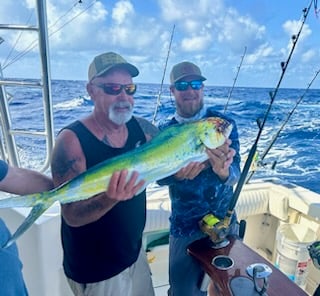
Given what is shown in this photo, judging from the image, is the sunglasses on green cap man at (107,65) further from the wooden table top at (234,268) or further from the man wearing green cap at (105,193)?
the wooden table top at (234,268)

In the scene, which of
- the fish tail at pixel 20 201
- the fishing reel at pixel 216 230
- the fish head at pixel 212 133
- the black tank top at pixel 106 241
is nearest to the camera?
the fish tail at pixel 20 201

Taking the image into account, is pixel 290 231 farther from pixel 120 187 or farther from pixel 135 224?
pixel 120 187

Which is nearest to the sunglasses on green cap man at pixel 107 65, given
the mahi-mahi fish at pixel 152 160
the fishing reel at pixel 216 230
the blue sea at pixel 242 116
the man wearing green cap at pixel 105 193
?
the man wearing green cap at pixel 105 193

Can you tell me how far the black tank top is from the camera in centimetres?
90

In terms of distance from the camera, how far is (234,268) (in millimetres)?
1007

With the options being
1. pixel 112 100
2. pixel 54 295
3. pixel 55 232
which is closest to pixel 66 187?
pixel 112 100

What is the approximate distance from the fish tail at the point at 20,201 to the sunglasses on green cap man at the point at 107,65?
0.35 metres

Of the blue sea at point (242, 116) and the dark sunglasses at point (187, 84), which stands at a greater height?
the dark sunglasses at point (187, 84)

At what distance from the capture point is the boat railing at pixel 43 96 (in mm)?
1003

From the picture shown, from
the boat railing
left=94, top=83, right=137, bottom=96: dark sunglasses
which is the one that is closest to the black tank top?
left=94, top=83, right=137, bottom=96: dark sunglasses

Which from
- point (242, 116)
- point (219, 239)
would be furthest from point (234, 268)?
point (242, 116)

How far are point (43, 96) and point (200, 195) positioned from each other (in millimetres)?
722

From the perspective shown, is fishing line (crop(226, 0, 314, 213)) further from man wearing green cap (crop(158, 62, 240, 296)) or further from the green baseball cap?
the green baseball cap

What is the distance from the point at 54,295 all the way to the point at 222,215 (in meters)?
0.87
